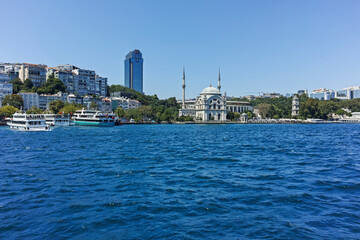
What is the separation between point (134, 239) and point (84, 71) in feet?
377

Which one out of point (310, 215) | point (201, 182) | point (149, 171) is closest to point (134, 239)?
point (310, 215)

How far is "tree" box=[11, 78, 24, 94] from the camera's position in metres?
93.3

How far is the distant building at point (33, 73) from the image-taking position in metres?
102

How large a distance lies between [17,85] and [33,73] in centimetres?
948

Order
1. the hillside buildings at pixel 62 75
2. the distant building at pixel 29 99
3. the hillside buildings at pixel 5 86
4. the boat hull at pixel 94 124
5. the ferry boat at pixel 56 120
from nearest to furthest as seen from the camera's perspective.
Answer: the ferry boat at pixel 56 120 < the boat hull at pixel 94 124 < the hillside buildings at pixel 5 86 < the distant building at pixel 29 99 < the hillside buildings at pixel 62 75

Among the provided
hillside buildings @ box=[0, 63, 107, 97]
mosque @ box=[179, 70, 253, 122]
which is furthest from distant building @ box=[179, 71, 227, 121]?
hillside buildings @ box=[0, 63, 107, 97]

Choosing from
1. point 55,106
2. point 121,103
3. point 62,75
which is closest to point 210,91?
point 121,103

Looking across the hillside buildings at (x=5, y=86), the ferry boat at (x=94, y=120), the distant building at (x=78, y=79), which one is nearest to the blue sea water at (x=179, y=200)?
the ferry boat at (x=94, y=120)

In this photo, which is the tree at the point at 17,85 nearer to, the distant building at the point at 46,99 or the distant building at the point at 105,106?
the distant building at the point at 46,99

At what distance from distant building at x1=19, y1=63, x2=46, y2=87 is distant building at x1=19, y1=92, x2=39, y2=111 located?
47.6 ft

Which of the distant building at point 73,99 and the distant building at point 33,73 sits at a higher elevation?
the distant building at point 33,73

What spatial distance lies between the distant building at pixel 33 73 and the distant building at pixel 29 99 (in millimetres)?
14523

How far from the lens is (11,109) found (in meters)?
73.8

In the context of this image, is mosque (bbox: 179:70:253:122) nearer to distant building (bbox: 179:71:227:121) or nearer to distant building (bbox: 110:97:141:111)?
distant building (bbox: 179:71:227:121)
